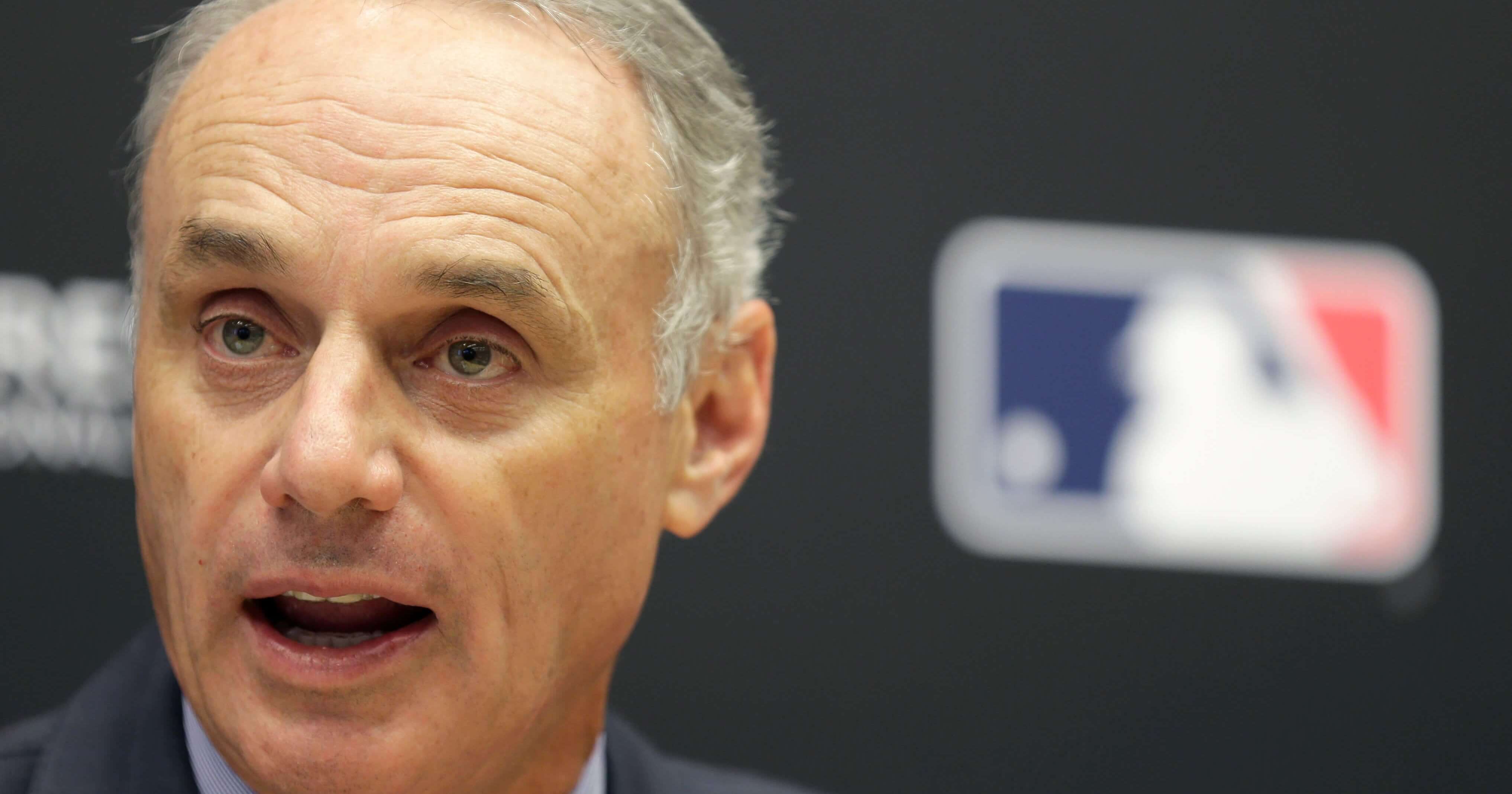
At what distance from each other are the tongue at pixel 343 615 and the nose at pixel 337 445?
0.12 metres

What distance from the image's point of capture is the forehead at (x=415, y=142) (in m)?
1.35

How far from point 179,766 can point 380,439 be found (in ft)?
1.50

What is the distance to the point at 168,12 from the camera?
7.72ft

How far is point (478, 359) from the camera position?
1398mm

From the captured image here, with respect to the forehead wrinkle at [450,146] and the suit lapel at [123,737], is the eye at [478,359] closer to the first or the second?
the forehead wrinkle at [450,146]

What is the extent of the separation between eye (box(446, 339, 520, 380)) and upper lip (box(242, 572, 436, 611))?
0.20 meters

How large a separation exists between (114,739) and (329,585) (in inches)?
15.6

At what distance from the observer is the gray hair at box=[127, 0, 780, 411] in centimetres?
155

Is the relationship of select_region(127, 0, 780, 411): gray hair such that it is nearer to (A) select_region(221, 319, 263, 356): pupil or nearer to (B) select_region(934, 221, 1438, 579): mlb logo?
(A) select_region(221, 319, 263, 356): pupil

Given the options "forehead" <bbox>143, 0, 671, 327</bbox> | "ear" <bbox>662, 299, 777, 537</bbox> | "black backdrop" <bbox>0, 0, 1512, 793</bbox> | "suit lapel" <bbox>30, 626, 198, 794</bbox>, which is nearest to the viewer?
"forehead" <bbox>143, 0, 671, 327</bbox>

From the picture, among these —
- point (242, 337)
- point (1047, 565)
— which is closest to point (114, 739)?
point (242, 337)

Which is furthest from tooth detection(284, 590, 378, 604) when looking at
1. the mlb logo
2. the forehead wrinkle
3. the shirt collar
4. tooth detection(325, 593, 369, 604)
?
the mlb logo

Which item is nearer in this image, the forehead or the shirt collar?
the forehead

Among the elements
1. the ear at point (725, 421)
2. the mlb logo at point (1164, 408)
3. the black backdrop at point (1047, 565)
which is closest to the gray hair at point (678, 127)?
the ear at point (725, 421)
